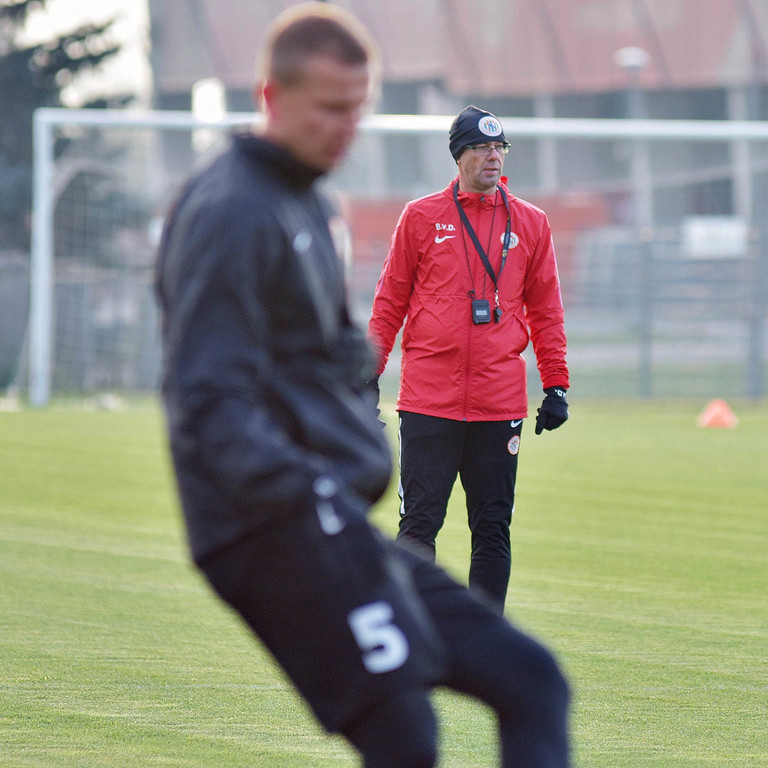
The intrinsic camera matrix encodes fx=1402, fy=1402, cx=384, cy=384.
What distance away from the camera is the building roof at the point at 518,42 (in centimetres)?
3750

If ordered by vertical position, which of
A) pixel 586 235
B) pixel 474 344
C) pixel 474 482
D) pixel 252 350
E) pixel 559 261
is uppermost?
pixel 252 350

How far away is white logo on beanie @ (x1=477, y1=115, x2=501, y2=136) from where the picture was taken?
5.50 metres

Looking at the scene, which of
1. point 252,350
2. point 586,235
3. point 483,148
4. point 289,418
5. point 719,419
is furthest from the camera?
point 586,235

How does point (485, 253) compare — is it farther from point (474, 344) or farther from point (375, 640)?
point (375, 640)

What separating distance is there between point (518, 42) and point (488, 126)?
33.7 metres

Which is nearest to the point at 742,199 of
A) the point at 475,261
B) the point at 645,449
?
the point at 645,449

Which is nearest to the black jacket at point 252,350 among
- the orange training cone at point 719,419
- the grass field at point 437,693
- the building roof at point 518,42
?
the grass field at point 437,693

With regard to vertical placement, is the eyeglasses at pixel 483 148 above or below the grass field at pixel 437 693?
above

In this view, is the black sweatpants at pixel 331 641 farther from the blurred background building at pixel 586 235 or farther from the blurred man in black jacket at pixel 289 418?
the blurred background building at pixel 586 235

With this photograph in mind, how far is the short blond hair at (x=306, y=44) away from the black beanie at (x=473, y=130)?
9.90 ft

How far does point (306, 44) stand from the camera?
2.46m

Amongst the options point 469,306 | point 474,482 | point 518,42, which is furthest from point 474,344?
point 518,42

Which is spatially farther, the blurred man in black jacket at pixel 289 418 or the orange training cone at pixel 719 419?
the orange training cone at pixel 719 419

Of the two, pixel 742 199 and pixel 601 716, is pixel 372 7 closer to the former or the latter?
pixel 742 199
